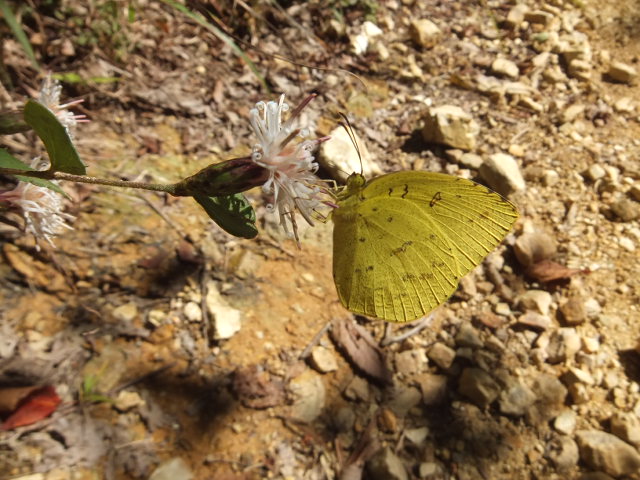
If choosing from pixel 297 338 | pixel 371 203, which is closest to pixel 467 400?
pixel 297 338

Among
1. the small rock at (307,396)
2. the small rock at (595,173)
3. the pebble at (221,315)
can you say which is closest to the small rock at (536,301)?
the small rock at (595,173)

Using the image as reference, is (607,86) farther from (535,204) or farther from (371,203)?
(371,203)

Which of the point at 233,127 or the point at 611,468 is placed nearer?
the point at 611,468

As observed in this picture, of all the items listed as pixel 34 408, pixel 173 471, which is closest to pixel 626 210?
pixel 173 471

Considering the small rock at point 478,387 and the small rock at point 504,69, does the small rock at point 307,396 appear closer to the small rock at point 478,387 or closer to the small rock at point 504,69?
the small rock at point 478,387

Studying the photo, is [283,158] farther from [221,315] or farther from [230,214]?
[221,315]
